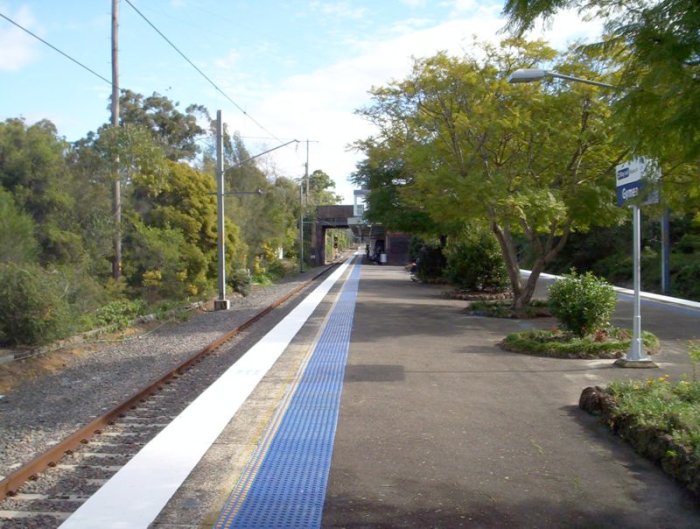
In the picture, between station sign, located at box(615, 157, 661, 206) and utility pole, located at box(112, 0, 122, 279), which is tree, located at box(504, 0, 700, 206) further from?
utility pole, located at box(112, 0, 122, 279)

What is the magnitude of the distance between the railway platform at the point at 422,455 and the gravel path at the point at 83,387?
1.63 meters

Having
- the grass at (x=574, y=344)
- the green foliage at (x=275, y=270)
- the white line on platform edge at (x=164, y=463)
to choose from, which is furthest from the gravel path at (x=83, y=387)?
the green foliage at (x=275, y=270)

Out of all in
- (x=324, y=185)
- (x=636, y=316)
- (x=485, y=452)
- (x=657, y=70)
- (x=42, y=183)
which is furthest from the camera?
(x=324, y=185)

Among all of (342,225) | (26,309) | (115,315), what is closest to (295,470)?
(26,309)

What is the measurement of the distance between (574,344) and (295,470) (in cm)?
775

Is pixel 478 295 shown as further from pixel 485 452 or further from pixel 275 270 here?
pixel 275 270

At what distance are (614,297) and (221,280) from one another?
562 inches

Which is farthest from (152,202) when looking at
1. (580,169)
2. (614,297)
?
(614,297)

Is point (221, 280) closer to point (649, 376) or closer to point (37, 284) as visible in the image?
point (37, 284)

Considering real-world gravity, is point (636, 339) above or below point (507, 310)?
above

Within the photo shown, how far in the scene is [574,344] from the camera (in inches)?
484

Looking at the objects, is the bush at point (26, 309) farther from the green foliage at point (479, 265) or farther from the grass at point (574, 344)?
the green foliage at point (479, 265)

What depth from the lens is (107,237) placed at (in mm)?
20016

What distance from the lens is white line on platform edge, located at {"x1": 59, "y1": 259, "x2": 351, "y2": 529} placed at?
16.4ft
